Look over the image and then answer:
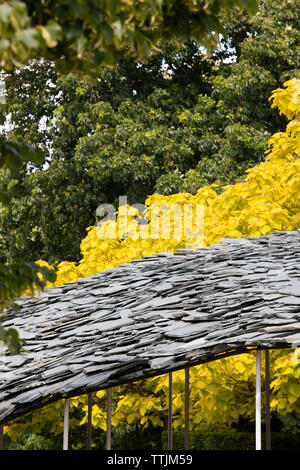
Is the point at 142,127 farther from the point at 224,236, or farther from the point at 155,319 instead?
the point at 155,319

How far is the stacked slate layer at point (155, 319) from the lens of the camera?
499cm

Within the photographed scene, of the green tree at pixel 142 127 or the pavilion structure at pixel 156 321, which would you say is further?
the green tree at pixel 142 127

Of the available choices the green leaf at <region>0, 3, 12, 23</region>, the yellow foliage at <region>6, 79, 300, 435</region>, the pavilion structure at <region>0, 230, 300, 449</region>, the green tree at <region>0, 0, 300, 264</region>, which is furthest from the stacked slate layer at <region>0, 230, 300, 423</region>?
the green tree at <region>0, 0, 300, 264</region>

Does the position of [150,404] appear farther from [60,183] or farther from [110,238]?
[60,183]

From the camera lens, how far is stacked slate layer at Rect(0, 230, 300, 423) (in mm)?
4988

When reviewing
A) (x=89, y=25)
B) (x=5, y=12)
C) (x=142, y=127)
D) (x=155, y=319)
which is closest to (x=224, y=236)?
(x=155, y=319)

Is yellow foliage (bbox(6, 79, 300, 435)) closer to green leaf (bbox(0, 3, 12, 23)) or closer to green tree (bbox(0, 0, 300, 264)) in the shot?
green tree (bbox(0, 0, 300, 264))

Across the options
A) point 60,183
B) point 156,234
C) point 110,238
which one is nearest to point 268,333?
point 156,234

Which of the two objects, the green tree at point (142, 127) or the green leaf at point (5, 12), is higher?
the green tree at point (142, 127)

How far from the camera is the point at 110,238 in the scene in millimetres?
12039

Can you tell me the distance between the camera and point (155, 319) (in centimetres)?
591

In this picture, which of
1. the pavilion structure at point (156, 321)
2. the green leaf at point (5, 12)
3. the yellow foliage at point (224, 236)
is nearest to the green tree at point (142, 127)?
the yellow foliage at point (224, 236)

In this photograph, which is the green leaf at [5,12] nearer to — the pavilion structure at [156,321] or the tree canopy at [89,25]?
the tree canopy at [89,25]

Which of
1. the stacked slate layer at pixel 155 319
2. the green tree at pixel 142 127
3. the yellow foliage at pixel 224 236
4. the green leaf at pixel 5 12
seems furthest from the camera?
the green tree at pixel 142 127
